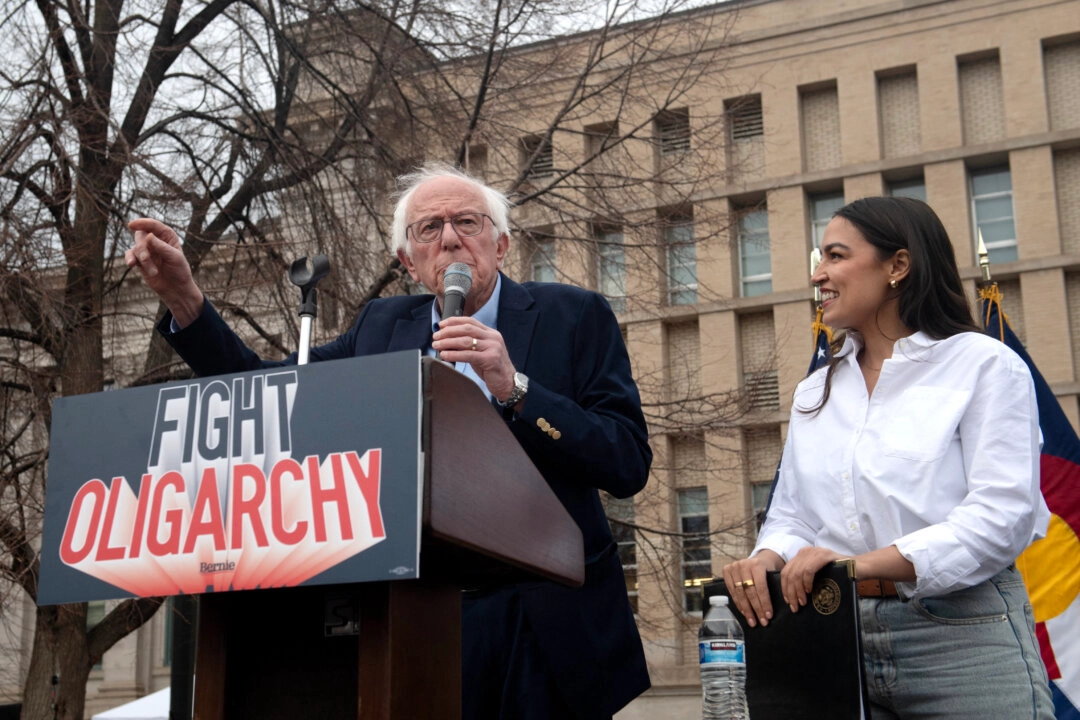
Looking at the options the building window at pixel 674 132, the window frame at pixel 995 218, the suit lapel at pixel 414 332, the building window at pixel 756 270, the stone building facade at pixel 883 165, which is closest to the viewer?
the suit lapel at pixel 414 332

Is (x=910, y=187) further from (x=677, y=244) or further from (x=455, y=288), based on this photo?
(x=455, y=288)

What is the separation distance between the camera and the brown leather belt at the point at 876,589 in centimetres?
251

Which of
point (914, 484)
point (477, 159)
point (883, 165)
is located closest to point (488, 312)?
point (914, 484)

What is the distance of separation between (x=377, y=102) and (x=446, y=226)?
7373 mm

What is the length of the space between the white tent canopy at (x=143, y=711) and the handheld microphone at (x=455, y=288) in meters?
14.3

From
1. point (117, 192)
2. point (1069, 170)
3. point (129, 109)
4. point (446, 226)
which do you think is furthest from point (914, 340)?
point (1069, 170)

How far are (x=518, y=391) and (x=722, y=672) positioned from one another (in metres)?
0.71

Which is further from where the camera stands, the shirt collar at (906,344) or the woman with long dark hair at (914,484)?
the shirt collar at (906,344)

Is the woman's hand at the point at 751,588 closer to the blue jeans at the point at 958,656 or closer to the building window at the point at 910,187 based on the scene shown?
the blue jeans at the point at 958,656

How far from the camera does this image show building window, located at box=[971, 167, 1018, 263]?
81.9 ft

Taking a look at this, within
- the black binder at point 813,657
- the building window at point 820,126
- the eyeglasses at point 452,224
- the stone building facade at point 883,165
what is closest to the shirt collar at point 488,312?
the eyeglasses at point 452,224

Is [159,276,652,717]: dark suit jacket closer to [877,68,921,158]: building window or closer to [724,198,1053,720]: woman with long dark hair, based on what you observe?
[724,198,1053,720]: woman with long dark hair

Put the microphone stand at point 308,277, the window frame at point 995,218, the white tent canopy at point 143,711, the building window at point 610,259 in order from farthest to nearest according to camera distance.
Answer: the window frame at point 995,218, the white tent canopy at point 143,711, the building window at point 610,259, the microphone stand at point 308,277

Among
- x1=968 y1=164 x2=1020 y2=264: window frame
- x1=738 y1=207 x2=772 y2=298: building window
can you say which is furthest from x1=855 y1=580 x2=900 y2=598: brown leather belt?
x1=738 y1=207 x2=772 y2=298: building window
